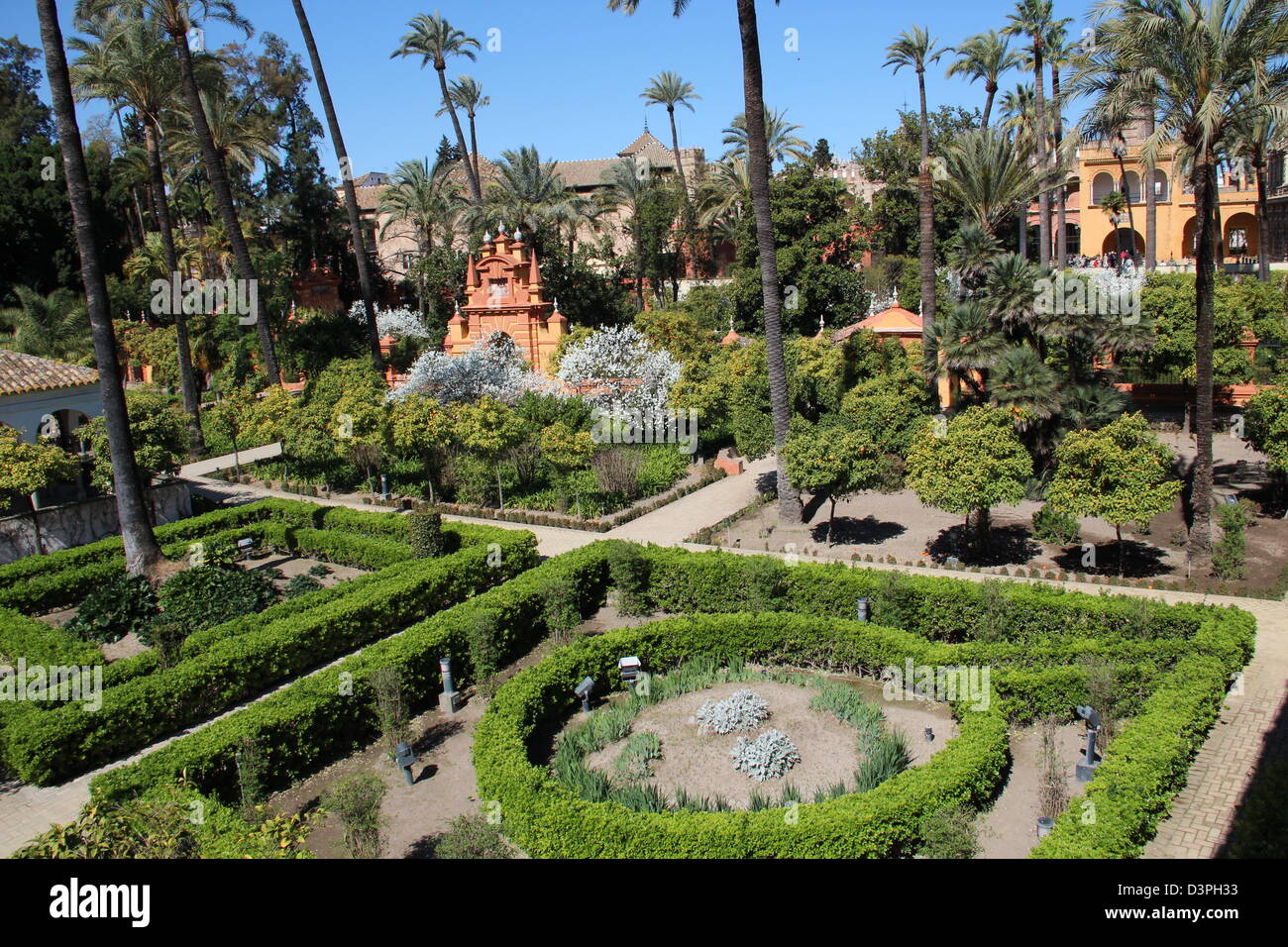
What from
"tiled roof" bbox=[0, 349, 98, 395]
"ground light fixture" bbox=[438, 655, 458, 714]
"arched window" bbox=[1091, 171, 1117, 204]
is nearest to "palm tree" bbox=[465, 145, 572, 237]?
"tiled roof" bbox=[0, 349, 98, 395]

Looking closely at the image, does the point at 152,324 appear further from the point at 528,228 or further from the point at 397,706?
the point at 397,706

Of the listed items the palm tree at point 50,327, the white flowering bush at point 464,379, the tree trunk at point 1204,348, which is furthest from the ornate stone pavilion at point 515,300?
the tree trunk at point 1204,348

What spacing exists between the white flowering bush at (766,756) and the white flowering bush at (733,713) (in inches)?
22.6

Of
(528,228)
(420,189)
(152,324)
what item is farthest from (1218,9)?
(152,324)

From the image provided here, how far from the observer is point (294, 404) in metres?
26.8

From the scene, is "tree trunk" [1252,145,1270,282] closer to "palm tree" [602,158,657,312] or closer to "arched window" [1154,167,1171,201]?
"arched window" [1154,167,1171,201]

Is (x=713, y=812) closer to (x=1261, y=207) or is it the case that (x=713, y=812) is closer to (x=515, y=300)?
(x=515, y=300)

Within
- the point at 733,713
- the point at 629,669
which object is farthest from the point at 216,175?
the point at 733,713

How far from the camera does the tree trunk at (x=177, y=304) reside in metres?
28.8

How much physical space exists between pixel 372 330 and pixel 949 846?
84.8 feet

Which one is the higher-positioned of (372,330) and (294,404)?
(372,330)

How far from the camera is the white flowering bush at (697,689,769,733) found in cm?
1151

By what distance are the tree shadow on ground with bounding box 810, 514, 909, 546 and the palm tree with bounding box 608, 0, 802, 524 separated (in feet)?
2.67

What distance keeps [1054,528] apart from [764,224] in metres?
8.91
